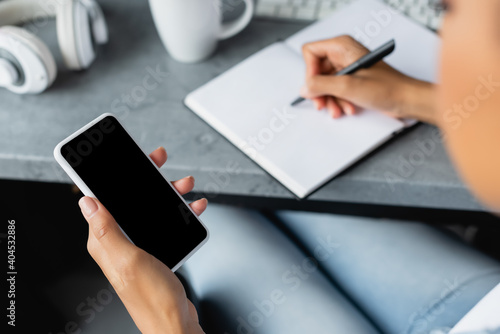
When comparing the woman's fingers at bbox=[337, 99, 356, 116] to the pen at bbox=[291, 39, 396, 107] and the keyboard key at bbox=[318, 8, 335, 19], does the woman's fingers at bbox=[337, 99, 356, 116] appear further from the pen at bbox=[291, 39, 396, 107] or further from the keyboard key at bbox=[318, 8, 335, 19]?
the keyboard key at bbox=[318, 8, 335, 19]

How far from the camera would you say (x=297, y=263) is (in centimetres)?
66

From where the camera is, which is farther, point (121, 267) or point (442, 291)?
point (442, 291)

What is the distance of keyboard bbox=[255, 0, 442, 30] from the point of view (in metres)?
0.76

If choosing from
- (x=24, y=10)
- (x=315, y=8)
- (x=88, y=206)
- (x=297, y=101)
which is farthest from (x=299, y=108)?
(x=24, y=10)

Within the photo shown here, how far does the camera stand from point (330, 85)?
2.06 ft

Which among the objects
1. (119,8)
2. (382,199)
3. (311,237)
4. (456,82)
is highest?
(456,82)

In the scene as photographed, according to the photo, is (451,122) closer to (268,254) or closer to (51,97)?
(268,254)

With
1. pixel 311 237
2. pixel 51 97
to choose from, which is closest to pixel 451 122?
pixel 311 237

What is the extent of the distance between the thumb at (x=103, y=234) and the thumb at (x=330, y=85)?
31 cm

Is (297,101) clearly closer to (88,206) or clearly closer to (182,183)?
(182,183)

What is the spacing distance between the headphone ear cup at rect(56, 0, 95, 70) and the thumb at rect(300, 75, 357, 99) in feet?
1.04

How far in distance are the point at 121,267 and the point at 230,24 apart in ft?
1.39

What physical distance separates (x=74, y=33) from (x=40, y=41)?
0.05 meters

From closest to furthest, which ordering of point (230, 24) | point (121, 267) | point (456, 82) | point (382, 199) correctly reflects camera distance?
point (456, 82) < point (121, 267) < point (382, 199) < point (230, 24)
